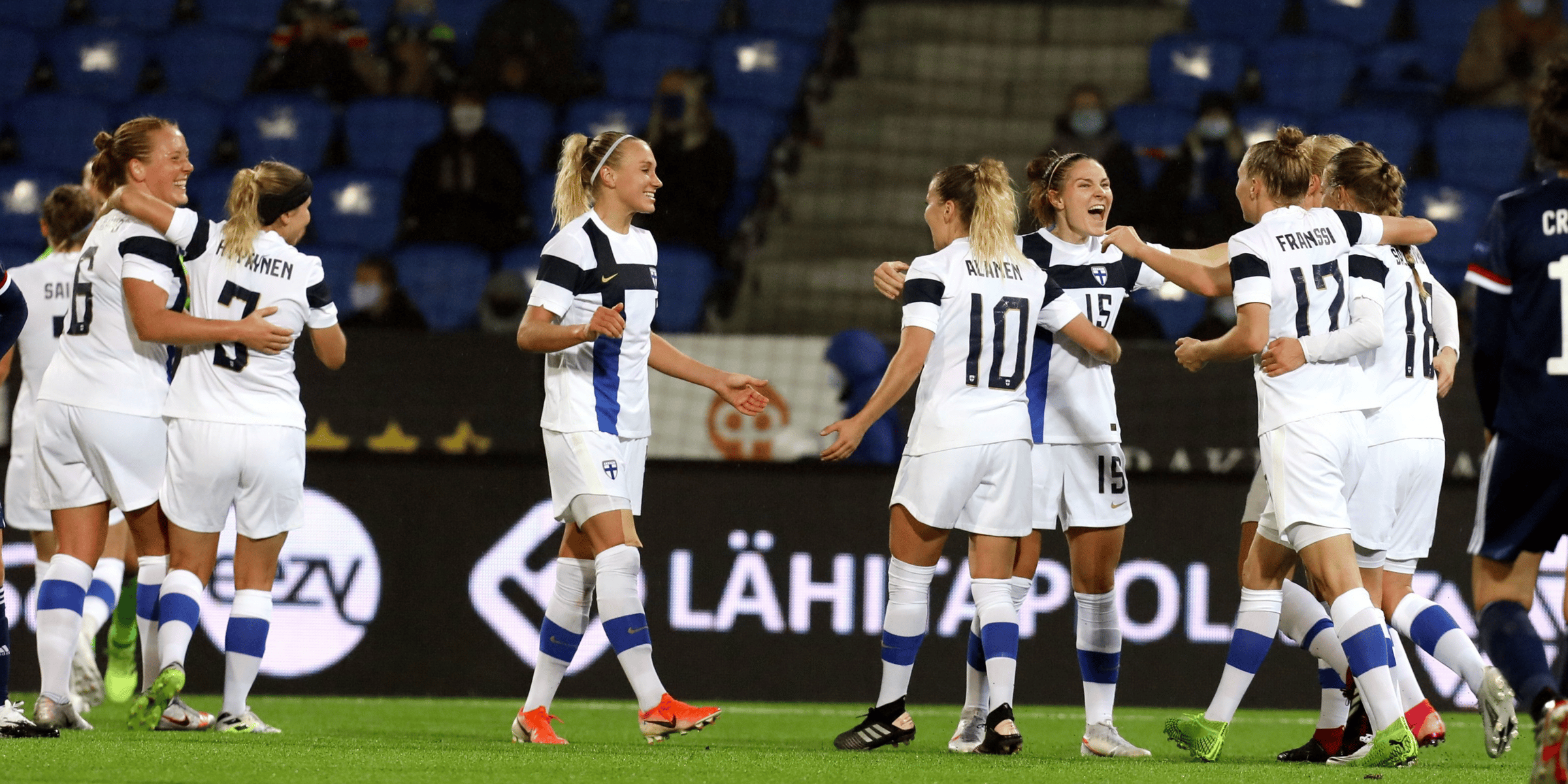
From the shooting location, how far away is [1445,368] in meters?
5.80

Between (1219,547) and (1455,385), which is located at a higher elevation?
(1455,385)

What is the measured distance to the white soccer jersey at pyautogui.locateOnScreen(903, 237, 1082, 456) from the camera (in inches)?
213

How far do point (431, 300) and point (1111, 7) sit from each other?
5836 millimetres

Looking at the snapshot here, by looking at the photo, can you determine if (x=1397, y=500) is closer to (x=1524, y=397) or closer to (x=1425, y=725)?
(x=1425, y=725)

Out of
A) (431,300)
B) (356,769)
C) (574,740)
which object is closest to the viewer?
(356,769)

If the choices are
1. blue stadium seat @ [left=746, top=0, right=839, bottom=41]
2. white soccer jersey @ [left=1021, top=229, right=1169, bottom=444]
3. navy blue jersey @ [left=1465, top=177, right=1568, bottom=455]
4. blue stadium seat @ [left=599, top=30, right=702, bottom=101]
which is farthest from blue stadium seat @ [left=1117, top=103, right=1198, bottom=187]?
navy blue jersey @ [left=1465, top=177, right=1568, bottom=455]

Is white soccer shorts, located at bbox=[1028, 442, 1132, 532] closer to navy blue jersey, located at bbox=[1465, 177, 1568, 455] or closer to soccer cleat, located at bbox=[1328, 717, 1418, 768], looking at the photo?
soccer cleat, located at bbox=[1328, 717, 1418, 768]

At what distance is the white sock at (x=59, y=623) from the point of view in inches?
214

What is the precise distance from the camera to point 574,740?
5.91m

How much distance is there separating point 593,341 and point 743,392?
1.80 ft

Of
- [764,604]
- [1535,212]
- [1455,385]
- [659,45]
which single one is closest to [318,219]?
[659,45]

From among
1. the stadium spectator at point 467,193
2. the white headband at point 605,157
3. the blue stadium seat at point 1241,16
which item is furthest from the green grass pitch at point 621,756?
the blue stadium seat at point 1241,16

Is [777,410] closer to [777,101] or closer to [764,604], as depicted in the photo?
[764,604]

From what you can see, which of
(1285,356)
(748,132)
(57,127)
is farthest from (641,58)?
(1285,356)
